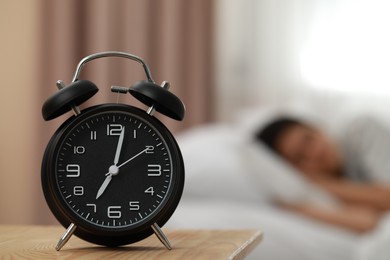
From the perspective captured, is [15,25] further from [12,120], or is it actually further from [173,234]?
[173,234]

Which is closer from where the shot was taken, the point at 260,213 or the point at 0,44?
the point at 260,213

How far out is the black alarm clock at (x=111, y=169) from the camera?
2.97ft

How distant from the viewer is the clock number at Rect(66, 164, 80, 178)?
3.00 ft

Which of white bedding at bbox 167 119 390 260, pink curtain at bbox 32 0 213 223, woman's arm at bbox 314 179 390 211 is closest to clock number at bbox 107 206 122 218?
white bedding at bbox 167 119 390 260

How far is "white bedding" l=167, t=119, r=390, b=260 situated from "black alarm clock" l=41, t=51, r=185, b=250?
1.18 m

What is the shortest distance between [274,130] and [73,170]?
1995 millimetres

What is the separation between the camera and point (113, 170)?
35.8 inches

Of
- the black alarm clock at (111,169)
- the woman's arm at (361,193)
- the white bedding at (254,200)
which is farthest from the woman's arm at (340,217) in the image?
the black alarm clock at (111,169)

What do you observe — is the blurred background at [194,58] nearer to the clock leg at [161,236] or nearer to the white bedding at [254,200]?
the white bedding at [254,200]

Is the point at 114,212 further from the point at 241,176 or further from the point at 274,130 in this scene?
the point at 274,130

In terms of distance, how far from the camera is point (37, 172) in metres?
3.48

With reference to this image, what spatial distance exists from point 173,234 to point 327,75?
2.79m

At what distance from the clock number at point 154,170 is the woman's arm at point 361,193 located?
181 centimetres

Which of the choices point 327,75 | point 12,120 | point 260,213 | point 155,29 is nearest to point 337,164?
point 260,213
